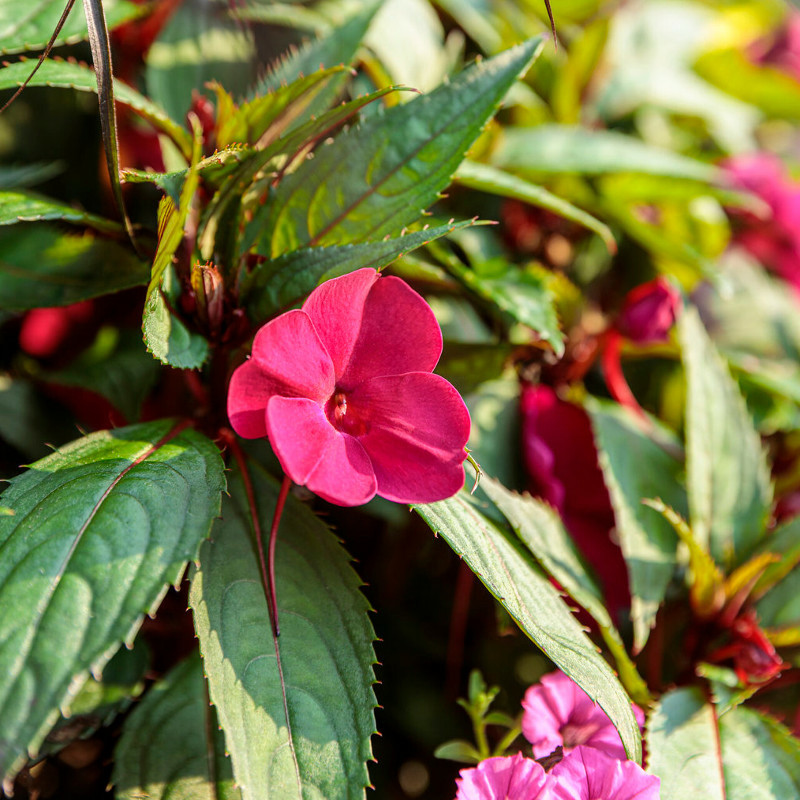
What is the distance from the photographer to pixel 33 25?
0.59 meters

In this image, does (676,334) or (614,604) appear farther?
(676,334)

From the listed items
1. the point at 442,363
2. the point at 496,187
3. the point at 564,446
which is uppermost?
the point at 496,187

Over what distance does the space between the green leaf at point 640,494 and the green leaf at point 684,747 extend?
57 millimetres

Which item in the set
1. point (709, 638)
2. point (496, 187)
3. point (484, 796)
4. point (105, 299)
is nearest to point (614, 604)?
point (709, 638)

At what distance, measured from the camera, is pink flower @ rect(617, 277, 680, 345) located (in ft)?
2.57

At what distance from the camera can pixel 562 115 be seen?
1.00m

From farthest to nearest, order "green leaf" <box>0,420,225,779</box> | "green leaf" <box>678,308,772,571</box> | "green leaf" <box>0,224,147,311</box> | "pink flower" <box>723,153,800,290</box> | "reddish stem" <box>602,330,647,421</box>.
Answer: "pink flower" <box>723,153,800,290</box>
"reddish stem" <box>602,330,647,421</box>
"green leaf" <box>678,308,772,571</box>
"green leaf" <box>0,224,147,311</box>
"green leaf" <box>0,420,225,779</box>

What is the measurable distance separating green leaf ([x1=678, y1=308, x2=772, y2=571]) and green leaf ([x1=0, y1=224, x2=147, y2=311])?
516mm

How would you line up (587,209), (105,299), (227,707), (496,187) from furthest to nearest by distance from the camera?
(587,209) < (105,299) < (496,187) < (227,707)

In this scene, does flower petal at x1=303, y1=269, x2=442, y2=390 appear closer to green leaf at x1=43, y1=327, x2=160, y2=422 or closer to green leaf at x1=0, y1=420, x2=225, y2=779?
green leaf at x1=0, y1=420, x2=225, y2=779

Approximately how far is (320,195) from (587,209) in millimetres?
437

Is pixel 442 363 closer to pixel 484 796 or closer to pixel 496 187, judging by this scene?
pixel 496 187

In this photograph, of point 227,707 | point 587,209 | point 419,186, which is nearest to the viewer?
point 227,707

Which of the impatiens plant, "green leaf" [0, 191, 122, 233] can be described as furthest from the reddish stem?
"green leaf" [0, 191, 122, 233]
